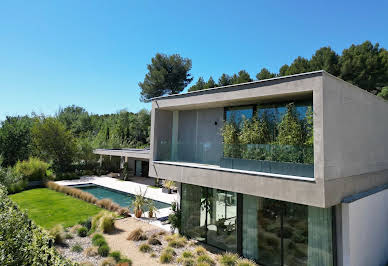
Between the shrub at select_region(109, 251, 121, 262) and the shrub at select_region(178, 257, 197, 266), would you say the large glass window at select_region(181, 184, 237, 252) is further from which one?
the shrub at select_region(109, 251, 121, 262)

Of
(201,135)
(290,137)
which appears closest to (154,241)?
(201,135)

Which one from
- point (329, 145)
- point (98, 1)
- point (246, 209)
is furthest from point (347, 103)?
point (98, 1)

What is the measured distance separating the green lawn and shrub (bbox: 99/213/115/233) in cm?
230

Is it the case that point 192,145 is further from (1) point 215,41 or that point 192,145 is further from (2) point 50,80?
(2) point 50,80

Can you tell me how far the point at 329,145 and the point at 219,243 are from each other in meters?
6.21

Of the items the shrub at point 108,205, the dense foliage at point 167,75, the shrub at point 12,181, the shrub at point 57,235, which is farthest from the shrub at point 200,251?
the dense foliage at point 167,75

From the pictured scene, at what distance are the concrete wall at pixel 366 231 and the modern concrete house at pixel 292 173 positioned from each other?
3 cm

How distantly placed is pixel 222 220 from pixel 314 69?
2614 cm

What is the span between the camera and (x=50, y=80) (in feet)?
90.8

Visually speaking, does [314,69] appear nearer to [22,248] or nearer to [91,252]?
[91,252]

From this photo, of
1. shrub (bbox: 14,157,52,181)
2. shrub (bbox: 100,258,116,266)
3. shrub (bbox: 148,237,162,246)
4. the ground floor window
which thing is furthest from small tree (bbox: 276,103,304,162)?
shrub (bbox: 14,157,52,181)

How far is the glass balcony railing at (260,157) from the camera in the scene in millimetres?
6840

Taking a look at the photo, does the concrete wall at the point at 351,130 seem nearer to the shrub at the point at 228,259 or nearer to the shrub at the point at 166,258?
the shrub at the point at 228,259

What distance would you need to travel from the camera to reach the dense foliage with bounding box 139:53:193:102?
3691 cm
